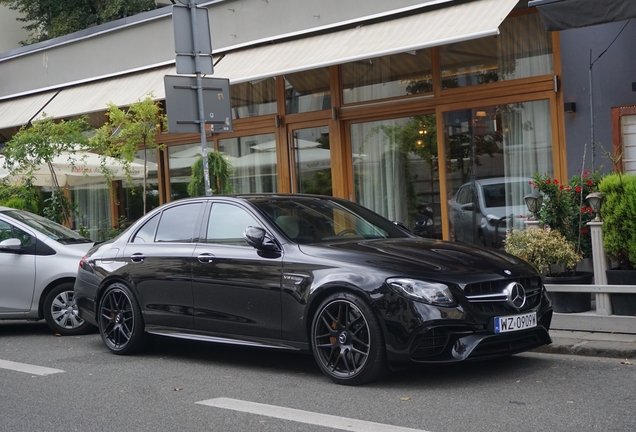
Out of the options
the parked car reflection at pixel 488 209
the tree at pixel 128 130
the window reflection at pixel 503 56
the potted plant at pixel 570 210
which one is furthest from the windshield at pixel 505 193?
the tree at pixel 128 130

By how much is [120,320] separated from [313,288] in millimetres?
2663

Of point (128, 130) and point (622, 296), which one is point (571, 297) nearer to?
point (622, 296)

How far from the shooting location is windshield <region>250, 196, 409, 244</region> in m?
7.58

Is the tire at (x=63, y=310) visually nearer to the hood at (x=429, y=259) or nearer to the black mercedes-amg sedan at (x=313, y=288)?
the black mercedes-amg sedan at (x=313, y=288)

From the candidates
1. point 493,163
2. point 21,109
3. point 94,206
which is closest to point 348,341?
point 493,163

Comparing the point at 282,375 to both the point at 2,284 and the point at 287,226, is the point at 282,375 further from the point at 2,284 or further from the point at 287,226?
the point at 2,284

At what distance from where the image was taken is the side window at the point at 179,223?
826 centimetres

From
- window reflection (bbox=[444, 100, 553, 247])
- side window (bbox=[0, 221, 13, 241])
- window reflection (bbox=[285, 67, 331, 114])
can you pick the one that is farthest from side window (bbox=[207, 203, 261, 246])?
window reflection (bbox=[285, 67, 331, 114])

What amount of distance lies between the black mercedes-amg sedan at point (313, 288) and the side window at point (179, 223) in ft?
0.04

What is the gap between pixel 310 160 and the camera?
49.6 feet

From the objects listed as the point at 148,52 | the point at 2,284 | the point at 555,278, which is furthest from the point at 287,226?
the point at 148,52

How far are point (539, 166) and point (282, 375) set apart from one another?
617 centimetres

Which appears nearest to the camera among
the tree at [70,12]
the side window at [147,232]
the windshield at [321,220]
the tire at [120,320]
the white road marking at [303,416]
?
the white road marking at [303,416]

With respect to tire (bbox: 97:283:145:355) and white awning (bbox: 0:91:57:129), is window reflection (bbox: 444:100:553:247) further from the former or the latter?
white awning (bbox: 0:91:57:129)
